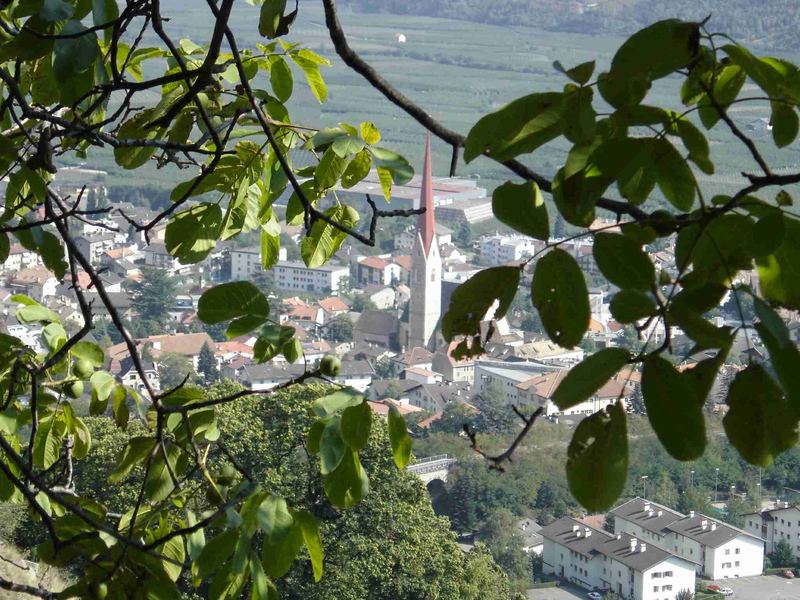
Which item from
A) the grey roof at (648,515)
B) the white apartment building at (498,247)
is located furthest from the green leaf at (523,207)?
the white apartment building at (498,247)

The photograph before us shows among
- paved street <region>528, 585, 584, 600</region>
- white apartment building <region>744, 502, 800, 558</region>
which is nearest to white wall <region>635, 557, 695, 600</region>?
paved street <region>528, 585, 584, 600</region>

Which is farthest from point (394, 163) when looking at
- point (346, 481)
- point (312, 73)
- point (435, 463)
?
point (435, 463)

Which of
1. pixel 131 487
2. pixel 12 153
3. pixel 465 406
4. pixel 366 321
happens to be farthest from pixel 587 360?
pixel 366 321

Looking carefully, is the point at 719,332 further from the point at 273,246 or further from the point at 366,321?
the point at 366,321

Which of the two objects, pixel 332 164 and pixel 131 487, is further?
pixel 131 487

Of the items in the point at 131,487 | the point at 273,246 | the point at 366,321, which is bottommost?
the point at 366,321

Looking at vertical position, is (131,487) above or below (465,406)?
above
